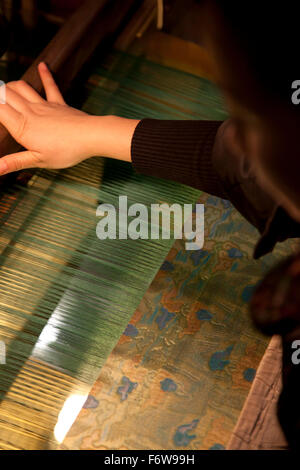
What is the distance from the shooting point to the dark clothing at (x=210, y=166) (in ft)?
2.87

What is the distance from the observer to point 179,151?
1071 mm

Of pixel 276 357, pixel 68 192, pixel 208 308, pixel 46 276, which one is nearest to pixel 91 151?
pixel 68 192

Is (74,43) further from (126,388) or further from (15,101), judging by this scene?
(126,388)

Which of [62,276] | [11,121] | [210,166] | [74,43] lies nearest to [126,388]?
[62,276]

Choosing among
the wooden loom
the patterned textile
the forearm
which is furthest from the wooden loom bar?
the patterned textile

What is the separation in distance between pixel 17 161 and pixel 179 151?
331mm

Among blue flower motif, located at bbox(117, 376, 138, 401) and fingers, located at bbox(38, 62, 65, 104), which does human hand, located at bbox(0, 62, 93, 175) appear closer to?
fingers, located at bbox(38, 62, 65, 104)

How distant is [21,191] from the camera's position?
116 cm

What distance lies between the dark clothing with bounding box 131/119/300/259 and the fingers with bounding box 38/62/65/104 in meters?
0.21

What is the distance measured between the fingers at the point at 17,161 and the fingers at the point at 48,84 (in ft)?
0.53

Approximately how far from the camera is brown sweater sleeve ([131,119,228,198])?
3.42ft

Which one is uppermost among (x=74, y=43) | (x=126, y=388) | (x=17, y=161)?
(x=74, y=43)

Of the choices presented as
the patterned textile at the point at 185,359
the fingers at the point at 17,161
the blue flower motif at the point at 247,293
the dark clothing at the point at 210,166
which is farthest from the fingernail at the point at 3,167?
the blue flower motif at the point at 247,293

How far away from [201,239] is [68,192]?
0.32 m
